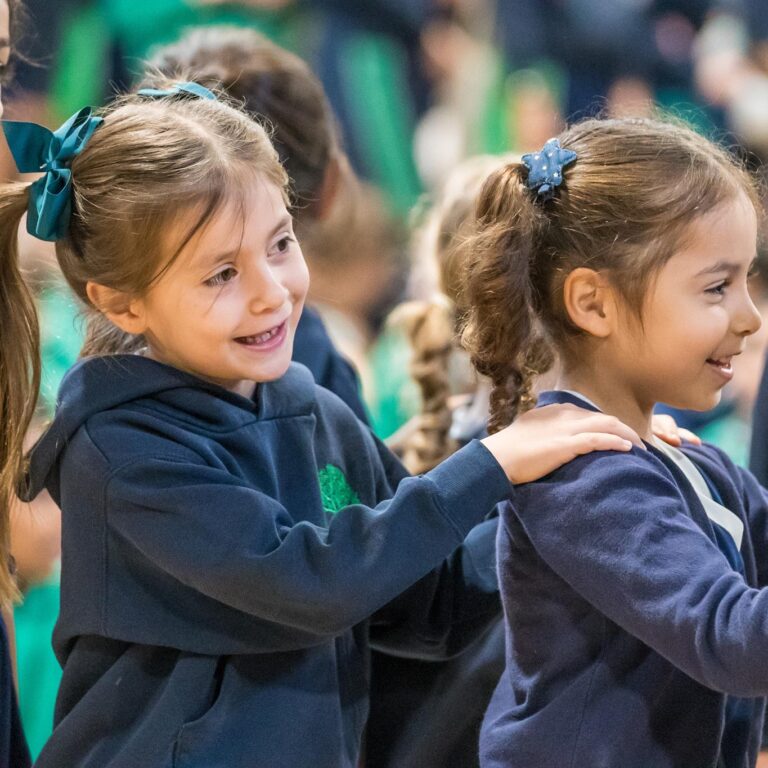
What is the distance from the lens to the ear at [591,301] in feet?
4.73

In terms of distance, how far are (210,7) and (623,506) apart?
8.55ft

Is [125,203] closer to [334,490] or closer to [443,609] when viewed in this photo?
[334,490]

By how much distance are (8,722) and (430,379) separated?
1.05 metres

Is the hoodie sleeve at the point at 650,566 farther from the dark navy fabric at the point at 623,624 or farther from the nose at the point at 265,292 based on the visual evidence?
the nose at the point at 265,292

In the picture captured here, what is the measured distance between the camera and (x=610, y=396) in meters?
1.48

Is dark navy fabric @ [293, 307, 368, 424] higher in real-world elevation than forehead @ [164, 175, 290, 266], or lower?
lower

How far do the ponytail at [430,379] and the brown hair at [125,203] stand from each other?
2.67ft

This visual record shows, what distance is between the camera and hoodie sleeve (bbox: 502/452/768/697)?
120cm

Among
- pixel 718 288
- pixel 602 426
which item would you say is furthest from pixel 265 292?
pixel 718 288

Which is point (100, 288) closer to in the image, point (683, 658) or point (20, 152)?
point (20, 152)

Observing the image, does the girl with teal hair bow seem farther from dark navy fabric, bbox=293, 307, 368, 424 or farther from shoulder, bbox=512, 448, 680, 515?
dark navy fabric, bbox=293, 307, 368, 424

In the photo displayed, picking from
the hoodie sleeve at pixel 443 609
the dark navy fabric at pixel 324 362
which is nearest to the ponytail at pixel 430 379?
the dark navy fabric at pixel 324 362

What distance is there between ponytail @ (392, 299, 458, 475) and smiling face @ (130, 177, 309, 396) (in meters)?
0.81

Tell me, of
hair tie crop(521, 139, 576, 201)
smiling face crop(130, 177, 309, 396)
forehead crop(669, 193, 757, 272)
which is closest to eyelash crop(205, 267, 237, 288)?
smiling face crop(130, 177, 309, 396)
